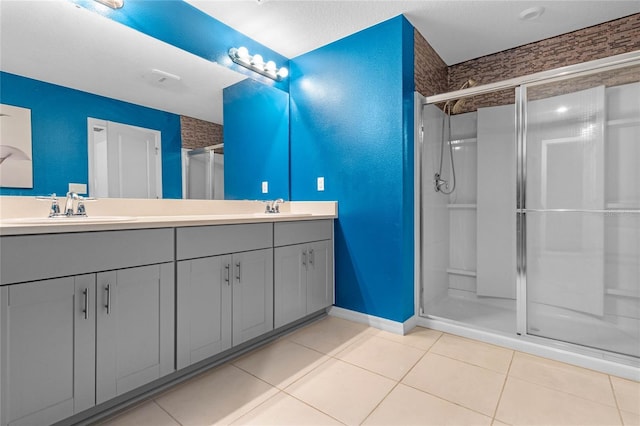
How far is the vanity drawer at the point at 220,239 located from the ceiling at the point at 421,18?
61.6 inches

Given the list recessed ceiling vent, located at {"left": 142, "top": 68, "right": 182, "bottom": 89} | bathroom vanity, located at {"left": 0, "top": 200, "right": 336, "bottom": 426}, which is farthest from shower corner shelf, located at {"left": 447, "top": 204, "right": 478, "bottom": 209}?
recessed ceiling vent, located at {"left": 142, "top": 68, "right": 182, "bottom": 89}

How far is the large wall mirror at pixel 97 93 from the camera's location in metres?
1.55

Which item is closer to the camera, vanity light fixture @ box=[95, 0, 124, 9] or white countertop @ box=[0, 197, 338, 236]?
white countertop @ box=[0, 197, 338, 236]

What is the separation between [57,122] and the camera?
1618mm

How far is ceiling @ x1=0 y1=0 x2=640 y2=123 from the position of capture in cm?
160

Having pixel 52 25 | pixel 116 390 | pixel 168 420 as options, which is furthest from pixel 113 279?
pixel 52 25

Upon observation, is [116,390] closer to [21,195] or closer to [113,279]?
[113,279]

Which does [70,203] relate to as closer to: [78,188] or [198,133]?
[78,188]

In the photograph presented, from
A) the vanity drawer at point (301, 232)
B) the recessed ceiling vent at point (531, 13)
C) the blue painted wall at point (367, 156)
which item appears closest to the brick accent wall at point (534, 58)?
the blue painted wall at point (367, 156)

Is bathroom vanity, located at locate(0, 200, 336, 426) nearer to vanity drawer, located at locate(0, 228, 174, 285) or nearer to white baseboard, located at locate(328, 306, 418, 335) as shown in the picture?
vanity drawer, located at locate(0, 228, 174, 285)

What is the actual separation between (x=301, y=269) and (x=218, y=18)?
6.58ft

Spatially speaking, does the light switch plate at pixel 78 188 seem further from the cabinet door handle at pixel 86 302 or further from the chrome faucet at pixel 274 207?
the chrome faucet at pixel 274 207

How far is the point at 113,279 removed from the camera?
134cm

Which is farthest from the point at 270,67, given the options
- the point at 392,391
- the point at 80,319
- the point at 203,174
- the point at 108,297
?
the point at 392,391
